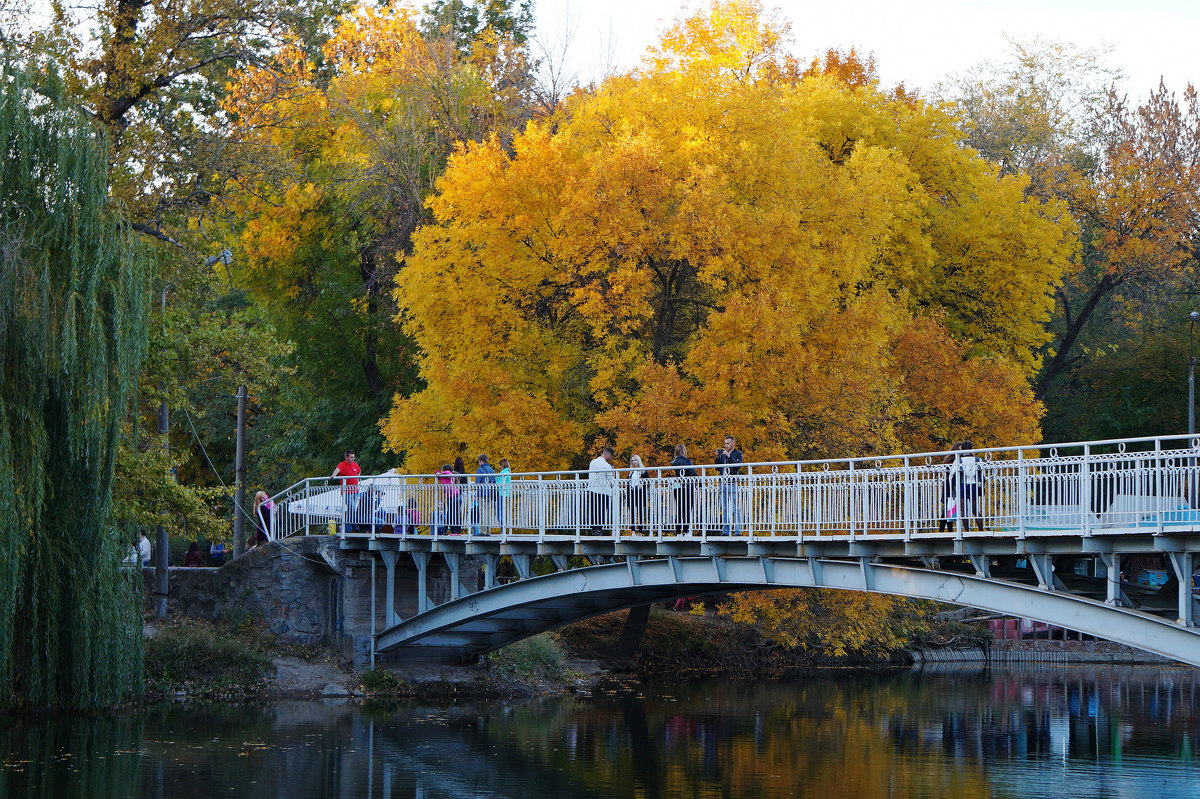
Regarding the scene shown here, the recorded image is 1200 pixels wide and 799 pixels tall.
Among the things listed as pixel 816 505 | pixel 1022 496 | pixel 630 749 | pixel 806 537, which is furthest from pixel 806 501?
pixel 630 749

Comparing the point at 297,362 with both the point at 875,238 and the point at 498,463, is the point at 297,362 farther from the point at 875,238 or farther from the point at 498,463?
the point at 875,238

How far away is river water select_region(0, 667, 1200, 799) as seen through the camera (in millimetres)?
20391

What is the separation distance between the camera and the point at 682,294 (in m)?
32.0

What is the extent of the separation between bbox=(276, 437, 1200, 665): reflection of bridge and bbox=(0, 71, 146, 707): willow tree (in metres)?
7.17

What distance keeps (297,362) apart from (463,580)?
1106 cm

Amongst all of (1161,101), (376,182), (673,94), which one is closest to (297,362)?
(376,182)

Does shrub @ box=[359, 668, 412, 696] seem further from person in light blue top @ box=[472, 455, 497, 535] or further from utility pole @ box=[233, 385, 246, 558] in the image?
person in light blue top @ box=[472, 455, 497, 535]

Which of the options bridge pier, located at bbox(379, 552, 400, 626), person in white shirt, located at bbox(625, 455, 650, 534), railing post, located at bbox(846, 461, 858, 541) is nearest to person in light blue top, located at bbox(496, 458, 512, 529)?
person in white shirt, located at bbox(625, 455, 650, 534)

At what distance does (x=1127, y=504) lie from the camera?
709 inches

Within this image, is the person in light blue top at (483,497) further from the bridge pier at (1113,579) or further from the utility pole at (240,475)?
the bridge pier at (1113,579)

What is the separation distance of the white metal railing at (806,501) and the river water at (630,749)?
137 inches

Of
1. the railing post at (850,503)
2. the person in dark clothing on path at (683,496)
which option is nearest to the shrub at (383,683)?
the person in dark clothing on path at (683,496)

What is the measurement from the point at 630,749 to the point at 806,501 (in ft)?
17.1

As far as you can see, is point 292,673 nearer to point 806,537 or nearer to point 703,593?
point 703,593
